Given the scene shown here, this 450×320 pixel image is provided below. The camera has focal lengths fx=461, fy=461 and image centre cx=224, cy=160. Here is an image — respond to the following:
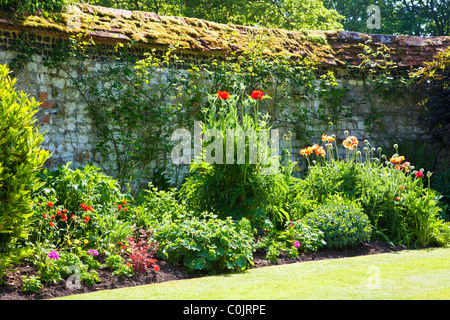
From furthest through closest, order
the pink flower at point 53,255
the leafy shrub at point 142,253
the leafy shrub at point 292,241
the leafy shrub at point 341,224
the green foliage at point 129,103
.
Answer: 1. the green foliage at point 129,103
2. the leafy shrub at point 341,224
3. the leafy shrub at point 292,241
4. the leafy shrub at point 142,253
5. the pink flower at point 53,255

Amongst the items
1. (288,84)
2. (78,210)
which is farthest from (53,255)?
Result: (288,84)

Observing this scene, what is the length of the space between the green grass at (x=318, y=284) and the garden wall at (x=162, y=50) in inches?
143

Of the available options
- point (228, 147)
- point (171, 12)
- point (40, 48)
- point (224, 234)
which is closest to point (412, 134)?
point (228, 147)

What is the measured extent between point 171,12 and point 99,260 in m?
14.4

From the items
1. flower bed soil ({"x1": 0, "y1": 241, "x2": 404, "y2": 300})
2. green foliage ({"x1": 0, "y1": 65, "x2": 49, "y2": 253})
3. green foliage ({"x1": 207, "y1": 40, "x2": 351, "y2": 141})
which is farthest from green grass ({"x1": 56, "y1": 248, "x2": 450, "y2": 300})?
A: green foliage ({"x1": 207, "y1": 40, "x2": 351, "y2": 141})

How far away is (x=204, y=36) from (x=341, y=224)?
4316 mm

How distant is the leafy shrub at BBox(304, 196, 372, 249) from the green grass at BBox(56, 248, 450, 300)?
1.77 feet

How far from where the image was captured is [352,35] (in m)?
9.55

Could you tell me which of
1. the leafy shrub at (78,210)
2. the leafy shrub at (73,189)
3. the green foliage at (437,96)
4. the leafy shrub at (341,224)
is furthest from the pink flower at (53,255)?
the green foliage at (437,96)

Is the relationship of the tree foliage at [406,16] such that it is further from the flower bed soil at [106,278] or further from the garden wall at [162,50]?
the flower bed soil at [106,278]

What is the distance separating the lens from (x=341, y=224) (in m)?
5.24

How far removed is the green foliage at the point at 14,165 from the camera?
3.55m

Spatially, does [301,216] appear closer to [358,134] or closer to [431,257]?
[431,257]

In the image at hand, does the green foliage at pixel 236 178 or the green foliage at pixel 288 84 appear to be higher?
the green foliage at pixel 288 84
